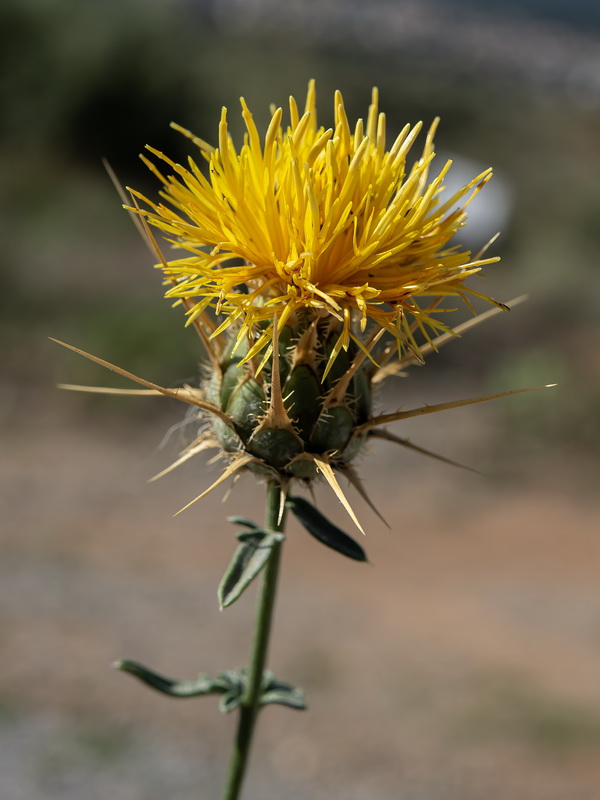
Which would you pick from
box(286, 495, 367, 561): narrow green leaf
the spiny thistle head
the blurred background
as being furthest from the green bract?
the blurred background

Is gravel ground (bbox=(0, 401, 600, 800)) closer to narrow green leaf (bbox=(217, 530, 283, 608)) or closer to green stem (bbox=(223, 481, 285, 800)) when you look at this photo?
green stem (bbox=(223, 481, 285, 800))

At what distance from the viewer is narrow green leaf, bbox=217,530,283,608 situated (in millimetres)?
2115

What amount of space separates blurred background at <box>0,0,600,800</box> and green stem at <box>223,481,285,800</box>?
1305 millimetres

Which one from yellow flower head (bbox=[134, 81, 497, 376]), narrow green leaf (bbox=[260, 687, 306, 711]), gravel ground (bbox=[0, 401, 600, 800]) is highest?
gravel ground (bbox=[0, 401, 600, 800])

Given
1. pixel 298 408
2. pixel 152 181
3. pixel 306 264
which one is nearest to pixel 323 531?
pixel 298 408

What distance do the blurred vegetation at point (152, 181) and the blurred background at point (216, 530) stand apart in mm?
60

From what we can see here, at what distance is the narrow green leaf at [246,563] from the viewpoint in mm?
2115

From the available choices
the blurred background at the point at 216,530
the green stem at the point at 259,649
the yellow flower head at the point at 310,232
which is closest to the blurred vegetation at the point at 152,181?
the blurred background at the point at 216,530

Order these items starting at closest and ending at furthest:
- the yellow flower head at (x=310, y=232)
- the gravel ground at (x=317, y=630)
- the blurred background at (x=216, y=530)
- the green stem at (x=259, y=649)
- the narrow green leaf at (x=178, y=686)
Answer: the yellow flower head at (x=310, y=232)
the green stem at (x=259, y=649)
the narrow green leaf at (x=178, y=686)
the gravel ground at (x=317, y=630)
the blurred background at (x=216, y=530)

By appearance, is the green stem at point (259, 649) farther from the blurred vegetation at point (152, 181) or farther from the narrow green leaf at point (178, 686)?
the blurred vegetation at point (152, 181)

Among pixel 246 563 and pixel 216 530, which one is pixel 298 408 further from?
pixel 216 530

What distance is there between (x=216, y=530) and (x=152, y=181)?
33.0 feet

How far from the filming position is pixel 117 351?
11.9 m

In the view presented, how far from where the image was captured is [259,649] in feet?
7.73
